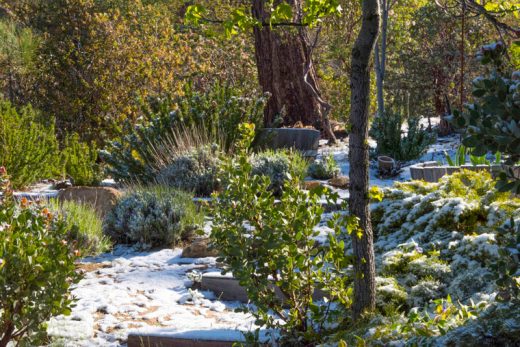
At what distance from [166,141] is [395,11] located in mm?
9363

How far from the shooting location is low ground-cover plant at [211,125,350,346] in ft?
10.1

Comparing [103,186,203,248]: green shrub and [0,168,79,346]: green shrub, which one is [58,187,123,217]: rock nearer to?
[103,186,203,248]: green shrub

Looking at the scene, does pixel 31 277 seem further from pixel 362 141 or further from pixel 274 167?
pixel 274 167

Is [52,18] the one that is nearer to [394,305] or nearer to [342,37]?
[342,37]

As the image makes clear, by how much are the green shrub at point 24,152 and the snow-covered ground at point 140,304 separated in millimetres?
3752

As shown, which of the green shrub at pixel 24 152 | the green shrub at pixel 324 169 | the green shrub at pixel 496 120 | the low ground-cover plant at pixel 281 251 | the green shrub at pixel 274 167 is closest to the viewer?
the green shrub at pixel 496 120

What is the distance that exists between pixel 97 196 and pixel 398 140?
4.43 meters

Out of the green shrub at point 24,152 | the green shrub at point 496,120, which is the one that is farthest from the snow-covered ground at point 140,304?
the green shrub at point 24,152

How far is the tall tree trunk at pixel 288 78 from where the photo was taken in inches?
476

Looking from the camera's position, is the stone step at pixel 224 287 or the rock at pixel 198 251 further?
the rock at pixel 198 251

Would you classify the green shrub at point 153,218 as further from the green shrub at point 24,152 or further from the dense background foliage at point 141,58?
the dense background foliage at point 141,58

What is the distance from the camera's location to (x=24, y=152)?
9.15 metres

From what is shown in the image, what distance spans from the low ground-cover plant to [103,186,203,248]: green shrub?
2807 mm

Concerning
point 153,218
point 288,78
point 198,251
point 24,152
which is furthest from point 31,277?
point 288,78
